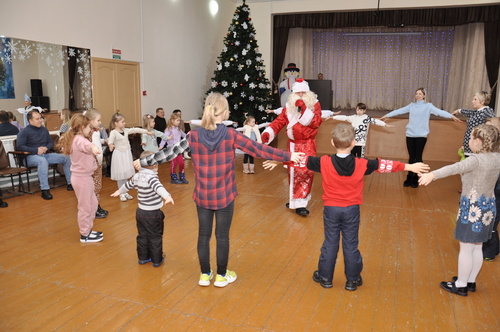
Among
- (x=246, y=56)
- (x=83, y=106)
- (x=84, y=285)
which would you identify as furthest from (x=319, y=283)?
(x=246, y=56)

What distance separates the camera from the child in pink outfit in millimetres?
3924

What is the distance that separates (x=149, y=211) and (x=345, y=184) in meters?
1.64

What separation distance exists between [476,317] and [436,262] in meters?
0.96

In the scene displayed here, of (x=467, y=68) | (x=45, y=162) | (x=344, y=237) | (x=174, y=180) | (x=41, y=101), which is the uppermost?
(x=467, y=68)

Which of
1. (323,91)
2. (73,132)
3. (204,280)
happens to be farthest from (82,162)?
(323,91)

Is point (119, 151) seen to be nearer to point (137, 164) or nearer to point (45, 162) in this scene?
point (45, 162)

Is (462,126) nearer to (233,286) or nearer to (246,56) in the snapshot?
(246,56)

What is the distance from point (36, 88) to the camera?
6508mm

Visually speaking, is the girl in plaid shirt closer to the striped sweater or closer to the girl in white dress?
the striped sweater

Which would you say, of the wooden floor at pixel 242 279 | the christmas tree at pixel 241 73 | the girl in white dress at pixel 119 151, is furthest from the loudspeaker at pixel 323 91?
the girl in white dress at pixel 119 151

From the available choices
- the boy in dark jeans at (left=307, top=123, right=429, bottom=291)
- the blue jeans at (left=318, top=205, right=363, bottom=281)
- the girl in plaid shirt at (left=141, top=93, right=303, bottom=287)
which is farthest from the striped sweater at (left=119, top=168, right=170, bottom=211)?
the blue jeans at (left=318, top=205, right=363, bottom=281)

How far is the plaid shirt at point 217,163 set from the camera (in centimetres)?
284

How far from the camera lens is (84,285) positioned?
3.19 metres

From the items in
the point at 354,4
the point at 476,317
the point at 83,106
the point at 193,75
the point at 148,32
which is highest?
the point at 354,4
